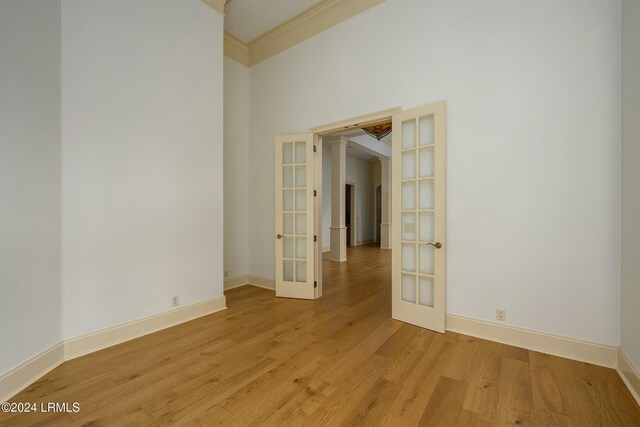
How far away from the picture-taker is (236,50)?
4.61 m

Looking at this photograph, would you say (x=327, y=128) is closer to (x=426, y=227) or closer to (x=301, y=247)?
(x=301, y=247)

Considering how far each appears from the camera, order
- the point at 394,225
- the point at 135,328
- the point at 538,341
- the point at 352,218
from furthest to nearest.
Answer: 1. the point at 352,218
2. the point at 394,225
3. the point at 135,328
4. the point at 538,341

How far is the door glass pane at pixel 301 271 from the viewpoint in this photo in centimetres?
408

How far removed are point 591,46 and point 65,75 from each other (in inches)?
180

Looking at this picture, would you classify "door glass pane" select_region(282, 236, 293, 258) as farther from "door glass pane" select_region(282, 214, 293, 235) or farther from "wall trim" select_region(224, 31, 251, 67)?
"wall trim" select_region(224, 31, 251, 67)

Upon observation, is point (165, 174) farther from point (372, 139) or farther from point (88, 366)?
point (372, 139)

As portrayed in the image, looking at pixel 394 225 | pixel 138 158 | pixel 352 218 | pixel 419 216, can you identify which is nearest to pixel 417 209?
pixel 419 216

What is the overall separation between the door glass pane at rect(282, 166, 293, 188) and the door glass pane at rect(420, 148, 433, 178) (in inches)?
76.1

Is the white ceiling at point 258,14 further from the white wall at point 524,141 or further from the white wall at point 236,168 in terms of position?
the white wall at point 524,141

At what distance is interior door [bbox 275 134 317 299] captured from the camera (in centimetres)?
396

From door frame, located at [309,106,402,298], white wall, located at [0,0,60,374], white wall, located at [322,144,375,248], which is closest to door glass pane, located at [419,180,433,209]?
door frame, located at [309,106,402,298]

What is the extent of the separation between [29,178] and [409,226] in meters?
3.52

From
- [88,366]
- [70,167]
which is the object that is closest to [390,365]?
[88,366]

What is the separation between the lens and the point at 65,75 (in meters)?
2.34
